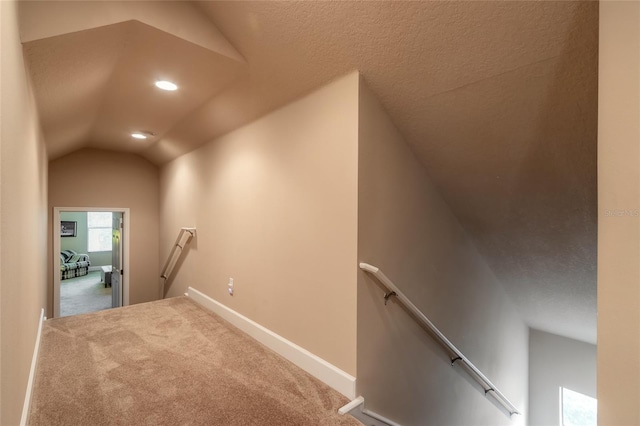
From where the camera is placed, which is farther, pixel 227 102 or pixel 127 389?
pixel 227 102

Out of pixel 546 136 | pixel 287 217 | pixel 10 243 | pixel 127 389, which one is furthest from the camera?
pixel 287 217

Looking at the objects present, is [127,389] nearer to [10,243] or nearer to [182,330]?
[182,330]

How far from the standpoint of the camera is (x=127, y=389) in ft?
6.73

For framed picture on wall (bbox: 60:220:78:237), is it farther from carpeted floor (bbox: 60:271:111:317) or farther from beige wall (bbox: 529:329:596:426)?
beige wall (bbox: 529:329:596:426)

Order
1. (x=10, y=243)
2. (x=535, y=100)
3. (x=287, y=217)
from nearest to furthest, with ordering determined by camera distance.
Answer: (x=10, y=243)
(x=535, y=100)
(x=287, y=217)

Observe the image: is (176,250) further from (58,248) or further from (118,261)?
(58,248)

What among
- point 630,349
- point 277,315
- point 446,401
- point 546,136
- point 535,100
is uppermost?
point 535,100

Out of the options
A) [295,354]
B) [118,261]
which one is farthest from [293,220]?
[118,261]

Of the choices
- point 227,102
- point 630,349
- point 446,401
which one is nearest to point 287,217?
point 227,102

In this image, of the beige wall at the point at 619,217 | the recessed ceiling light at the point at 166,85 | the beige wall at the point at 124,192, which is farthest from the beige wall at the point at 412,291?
the beige wall at the point at 124,192

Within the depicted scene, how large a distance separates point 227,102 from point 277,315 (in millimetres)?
2016

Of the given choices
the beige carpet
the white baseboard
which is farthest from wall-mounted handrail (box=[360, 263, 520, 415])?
the beige carpet

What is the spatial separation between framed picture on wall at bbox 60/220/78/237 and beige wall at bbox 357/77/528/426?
12060mm

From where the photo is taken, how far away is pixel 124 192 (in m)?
5.29
